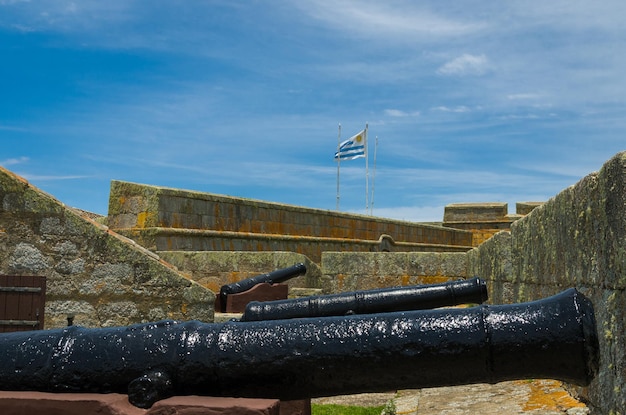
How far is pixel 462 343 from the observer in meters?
2.36

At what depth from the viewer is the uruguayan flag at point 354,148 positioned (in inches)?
1291

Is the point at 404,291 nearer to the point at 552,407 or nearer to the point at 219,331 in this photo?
the point at 552,407

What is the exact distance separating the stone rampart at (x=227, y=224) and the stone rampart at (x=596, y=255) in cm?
949

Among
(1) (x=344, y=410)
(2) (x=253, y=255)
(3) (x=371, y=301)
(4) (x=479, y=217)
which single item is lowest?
(1) (x=344, y=410)

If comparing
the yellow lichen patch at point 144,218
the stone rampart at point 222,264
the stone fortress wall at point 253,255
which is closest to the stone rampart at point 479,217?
Answer: the stone fortress wall at point 253,255

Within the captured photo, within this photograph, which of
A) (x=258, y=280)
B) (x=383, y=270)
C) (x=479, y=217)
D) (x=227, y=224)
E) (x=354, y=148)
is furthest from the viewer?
(x=354, y=148)

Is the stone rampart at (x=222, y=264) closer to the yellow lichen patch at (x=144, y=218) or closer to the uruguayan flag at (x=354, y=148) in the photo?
the yellow lichen patch at (x=144, y=218)

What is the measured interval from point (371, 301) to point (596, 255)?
2293 mm

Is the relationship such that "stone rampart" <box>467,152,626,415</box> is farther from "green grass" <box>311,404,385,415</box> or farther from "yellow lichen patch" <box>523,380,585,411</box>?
"green grass" <box>311,404,385,415</box>

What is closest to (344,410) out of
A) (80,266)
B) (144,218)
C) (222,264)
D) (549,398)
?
(549,398)

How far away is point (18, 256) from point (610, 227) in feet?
18.8

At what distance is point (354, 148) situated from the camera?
33.0 m

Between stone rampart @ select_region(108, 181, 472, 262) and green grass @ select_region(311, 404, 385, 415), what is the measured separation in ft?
24.3

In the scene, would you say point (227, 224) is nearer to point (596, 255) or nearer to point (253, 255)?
point (253, 255)
